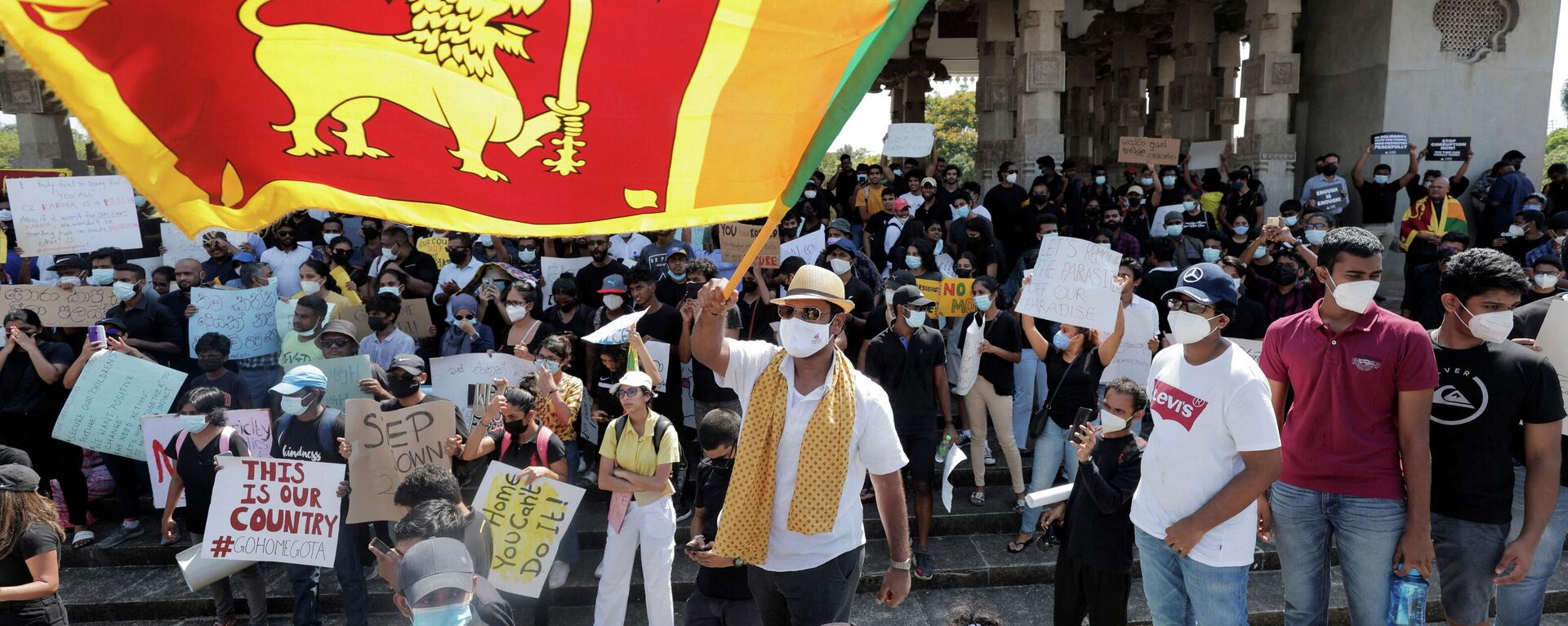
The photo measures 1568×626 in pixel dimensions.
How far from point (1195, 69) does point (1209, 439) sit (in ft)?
56.4

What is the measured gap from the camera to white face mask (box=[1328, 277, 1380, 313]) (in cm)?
349

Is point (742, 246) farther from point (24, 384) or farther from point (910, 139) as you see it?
point (24, 384)

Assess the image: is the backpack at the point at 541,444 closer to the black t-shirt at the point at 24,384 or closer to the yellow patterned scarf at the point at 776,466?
the yellow patterned scarf at the point at 776,466

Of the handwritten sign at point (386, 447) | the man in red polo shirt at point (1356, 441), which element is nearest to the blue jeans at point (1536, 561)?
the man in red polo shirt at point (1356, 441)

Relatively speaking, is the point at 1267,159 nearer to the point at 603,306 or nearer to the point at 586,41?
the point at 603,306

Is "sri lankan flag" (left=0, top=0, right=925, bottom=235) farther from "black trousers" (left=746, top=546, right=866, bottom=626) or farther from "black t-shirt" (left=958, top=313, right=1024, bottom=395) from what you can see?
"black t-shirt" (left=958, top=313, right=1024, bottom=395)

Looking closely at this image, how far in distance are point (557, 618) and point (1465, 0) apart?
1550cm

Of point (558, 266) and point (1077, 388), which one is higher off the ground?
point (558, 266)

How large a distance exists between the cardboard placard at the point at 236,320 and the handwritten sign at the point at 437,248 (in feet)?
6.01

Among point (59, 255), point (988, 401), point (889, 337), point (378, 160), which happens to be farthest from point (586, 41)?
point (59, 255)

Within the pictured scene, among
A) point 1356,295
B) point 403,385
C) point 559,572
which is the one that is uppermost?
point 1356,295

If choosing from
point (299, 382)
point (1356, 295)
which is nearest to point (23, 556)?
point (299, 382)

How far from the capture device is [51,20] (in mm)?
2131

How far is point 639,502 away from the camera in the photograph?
5516mm
